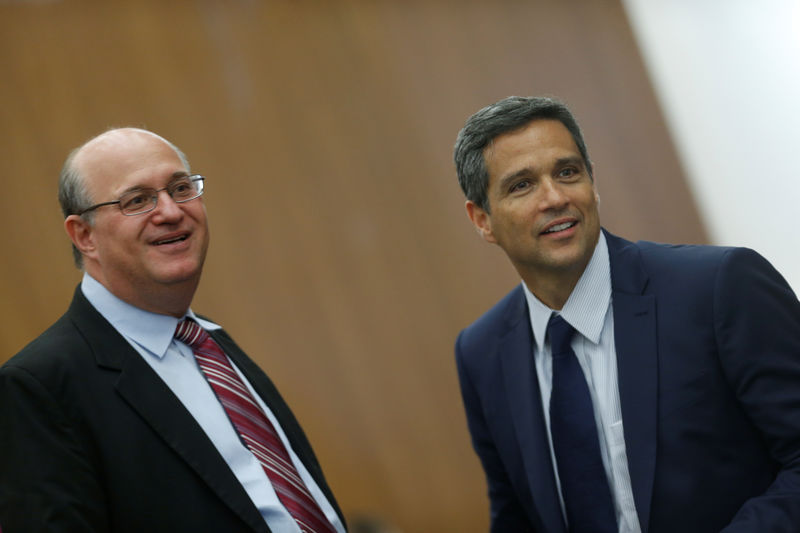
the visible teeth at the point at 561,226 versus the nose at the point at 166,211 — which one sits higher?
the nose at the point at 166,211

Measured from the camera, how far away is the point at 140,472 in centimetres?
160

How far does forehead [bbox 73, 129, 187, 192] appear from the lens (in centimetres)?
183

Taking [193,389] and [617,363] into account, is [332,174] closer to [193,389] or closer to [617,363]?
[193,389]

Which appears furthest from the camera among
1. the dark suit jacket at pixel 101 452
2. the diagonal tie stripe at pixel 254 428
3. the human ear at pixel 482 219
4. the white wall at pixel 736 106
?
the white wall at pixel 736 106

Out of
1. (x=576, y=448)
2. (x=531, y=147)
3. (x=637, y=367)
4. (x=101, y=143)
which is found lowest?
(x=576, y=448)

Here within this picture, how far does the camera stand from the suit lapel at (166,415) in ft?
5.34

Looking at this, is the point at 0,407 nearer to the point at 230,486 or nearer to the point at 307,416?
the point at 230,486

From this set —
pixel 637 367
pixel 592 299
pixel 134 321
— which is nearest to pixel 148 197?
pixel 134 321

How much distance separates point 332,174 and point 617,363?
9.67 feet

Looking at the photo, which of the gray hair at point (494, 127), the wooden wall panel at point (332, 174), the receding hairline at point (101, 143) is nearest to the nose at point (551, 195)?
the gray hair at point (494, 127)

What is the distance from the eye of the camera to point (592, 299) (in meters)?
1.83

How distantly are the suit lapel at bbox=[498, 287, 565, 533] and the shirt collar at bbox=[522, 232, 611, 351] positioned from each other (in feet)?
0.40

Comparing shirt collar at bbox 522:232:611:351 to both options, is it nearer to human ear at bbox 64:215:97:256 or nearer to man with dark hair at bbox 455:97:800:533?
man with dark hair at bbox 455:97:800:533

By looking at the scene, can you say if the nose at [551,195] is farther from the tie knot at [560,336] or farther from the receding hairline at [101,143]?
the receding hairline at [101,143]
